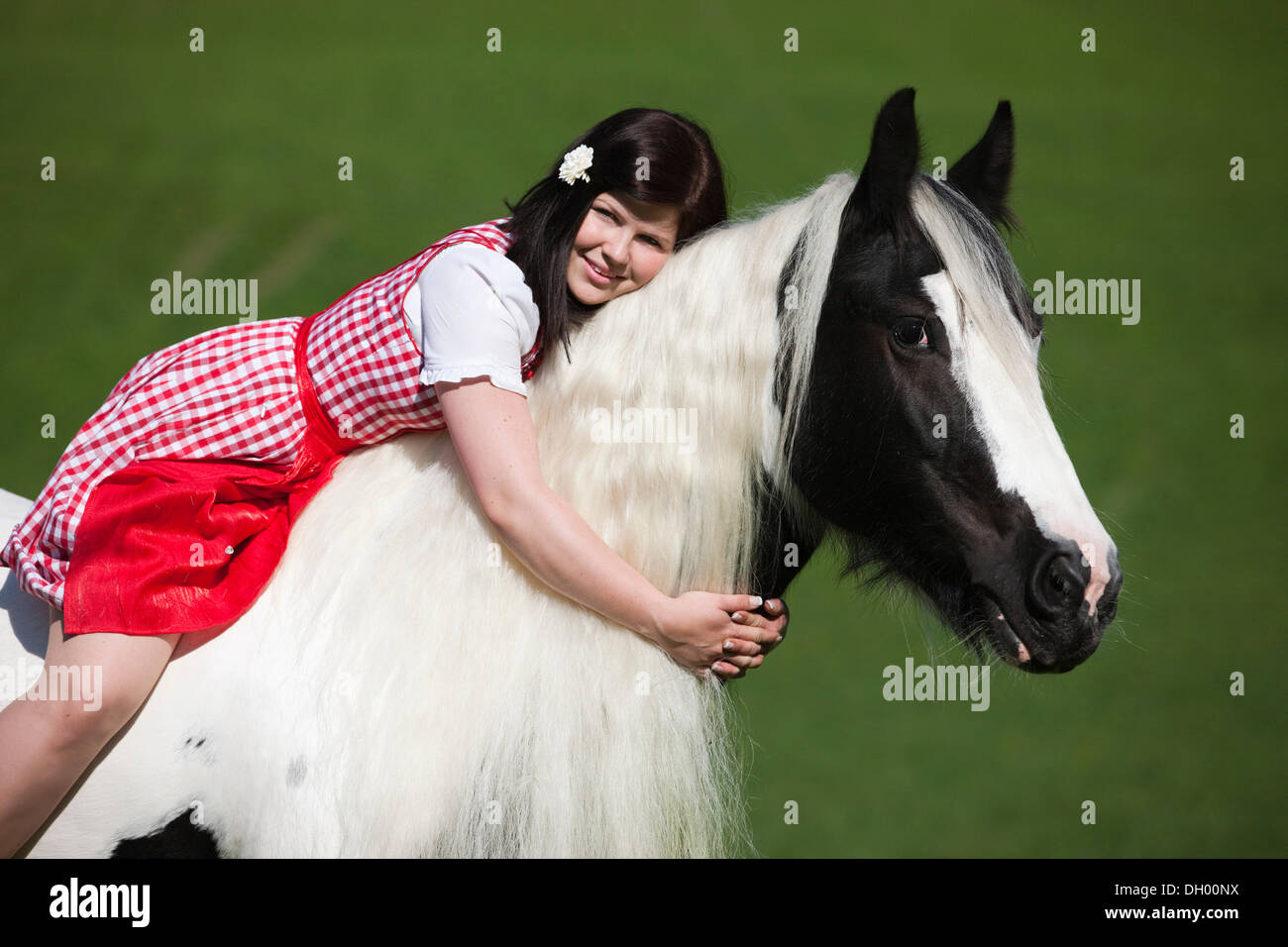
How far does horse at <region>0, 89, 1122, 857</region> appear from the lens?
5.04 feet

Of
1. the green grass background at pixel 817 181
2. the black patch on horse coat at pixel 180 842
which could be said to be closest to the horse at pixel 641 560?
the black patch on horse coat at pixel 180 842

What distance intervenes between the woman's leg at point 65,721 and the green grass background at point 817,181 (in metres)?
4.13

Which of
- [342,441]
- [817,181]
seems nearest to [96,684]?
[342,441]

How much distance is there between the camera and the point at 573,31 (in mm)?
8703

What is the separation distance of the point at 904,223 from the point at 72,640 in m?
1.37

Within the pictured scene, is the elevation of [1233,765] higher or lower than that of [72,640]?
lower

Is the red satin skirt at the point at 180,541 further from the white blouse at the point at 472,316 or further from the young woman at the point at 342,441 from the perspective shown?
the white blouse at the point at 472,316

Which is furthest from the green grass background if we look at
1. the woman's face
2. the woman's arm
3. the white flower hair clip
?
the white flower hair clip

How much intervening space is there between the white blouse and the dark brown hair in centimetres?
4

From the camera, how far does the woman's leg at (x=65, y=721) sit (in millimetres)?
1526

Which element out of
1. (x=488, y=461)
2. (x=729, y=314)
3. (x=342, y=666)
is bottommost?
(x=342, y=666)
